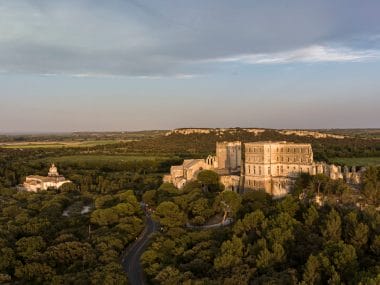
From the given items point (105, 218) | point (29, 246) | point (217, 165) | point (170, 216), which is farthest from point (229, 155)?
point (29, 246)

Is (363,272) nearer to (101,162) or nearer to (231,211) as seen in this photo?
(231,211)

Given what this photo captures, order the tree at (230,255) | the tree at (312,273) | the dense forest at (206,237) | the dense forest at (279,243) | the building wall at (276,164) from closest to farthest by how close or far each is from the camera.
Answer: the tree at (312,273), the dense forest at (279,243), the dense forest at (206,237), the tree at (230,255), the building wall at (276,164)

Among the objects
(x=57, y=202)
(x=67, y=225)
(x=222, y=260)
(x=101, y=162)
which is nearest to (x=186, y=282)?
(x=222, y=260)

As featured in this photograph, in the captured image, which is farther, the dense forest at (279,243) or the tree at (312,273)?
the dense forest at (279,243)

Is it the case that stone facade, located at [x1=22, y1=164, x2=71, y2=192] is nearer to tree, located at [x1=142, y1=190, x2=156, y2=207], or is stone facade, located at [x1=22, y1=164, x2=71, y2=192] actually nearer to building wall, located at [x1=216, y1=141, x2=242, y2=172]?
tree, located at [x1=142, y1=190, x2=156, y2=207]

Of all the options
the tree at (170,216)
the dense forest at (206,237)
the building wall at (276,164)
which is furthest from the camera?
the building wall at (276,164)

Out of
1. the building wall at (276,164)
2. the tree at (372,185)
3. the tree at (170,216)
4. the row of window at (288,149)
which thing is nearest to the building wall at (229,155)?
the row of window at (288,149)

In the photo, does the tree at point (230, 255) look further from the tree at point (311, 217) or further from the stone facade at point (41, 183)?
the stone facade at point (41, 183)

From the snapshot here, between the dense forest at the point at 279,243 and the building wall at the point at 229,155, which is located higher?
the building wall at the point at 229,155
